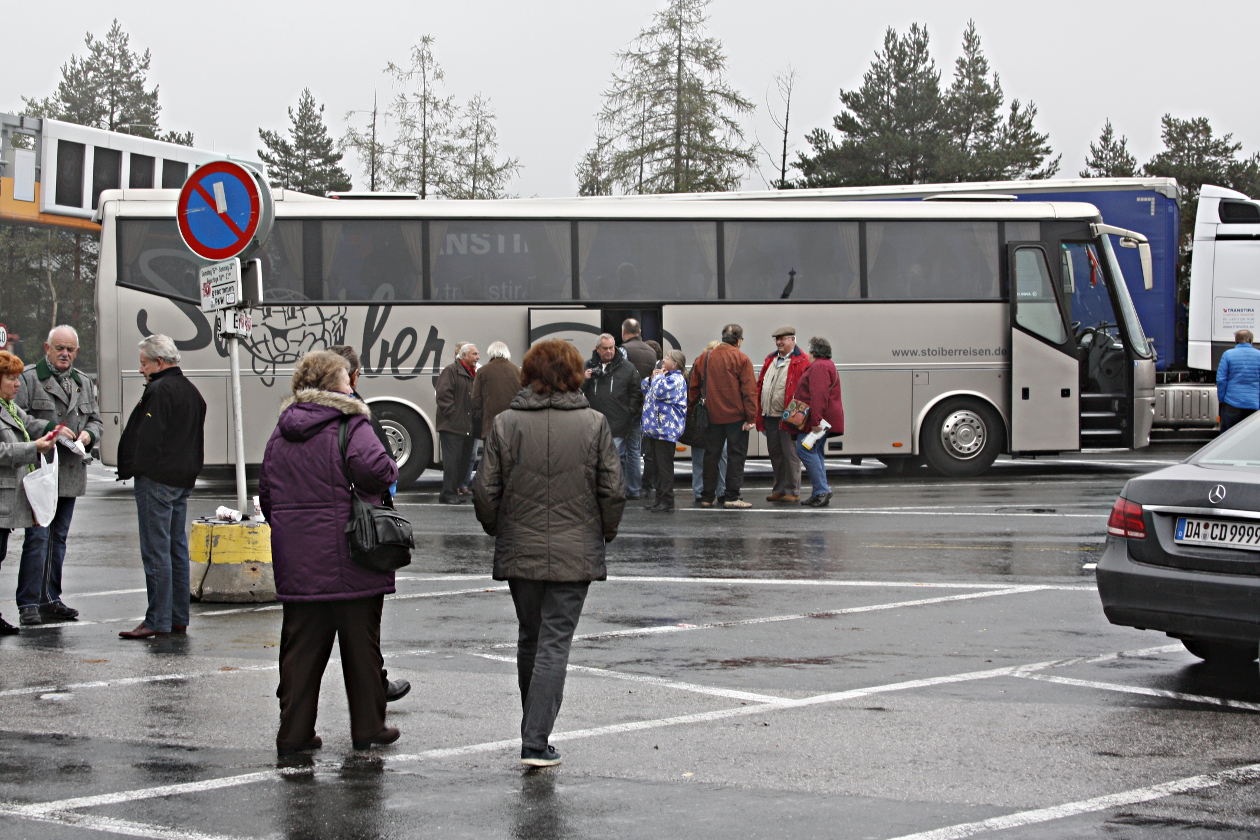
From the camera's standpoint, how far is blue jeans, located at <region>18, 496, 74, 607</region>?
8.64m

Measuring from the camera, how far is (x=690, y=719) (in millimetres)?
6199

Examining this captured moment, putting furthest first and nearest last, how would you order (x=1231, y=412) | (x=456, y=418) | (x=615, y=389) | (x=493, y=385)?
1. (x=1231, y=412)
2. (x=456, y=418)
3. (x=493, y=385)
4. (x=615, y=389)

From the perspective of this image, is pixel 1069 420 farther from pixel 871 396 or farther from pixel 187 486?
pixel 187 486

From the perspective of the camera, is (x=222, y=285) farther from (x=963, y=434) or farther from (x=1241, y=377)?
(x=1241, y=377)

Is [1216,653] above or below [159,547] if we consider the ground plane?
below

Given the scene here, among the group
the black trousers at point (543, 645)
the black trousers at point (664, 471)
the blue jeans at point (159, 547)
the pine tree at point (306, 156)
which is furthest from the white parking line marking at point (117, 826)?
the pine tree at point (306, 156)

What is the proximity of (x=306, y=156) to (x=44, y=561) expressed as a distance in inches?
2646

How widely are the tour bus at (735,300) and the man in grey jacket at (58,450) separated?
28.2 ft

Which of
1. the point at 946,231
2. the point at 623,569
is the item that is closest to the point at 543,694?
the point at 623,569

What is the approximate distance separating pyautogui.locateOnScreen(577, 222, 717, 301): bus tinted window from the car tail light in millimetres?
11699

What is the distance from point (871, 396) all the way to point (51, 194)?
1790cm

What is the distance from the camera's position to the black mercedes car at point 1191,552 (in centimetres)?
648

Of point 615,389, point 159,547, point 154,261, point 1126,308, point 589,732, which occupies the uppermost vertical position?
point 154,261

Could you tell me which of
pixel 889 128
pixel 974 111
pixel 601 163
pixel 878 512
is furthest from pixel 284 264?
pixel 974 111
